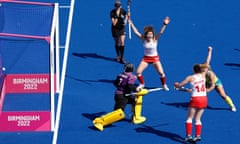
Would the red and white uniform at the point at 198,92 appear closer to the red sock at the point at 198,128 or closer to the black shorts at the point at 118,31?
the red sock at the point at 198,128

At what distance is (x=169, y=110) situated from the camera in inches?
631

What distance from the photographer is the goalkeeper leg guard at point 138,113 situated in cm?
1507

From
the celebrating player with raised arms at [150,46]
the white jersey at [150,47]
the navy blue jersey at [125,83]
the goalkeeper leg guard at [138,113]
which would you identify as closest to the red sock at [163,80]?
the celebrating player with raised arms at [150,46]

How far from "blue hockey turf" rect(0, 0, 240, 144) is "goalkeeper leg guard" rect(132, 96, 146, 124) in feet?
0.45

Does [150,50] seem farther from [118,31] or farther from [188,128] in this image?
[188,128]

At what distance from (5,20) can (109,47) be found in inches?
175

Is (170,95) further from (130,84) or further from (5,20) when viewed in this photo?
(5,20)

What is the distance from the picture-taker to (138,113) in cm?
1522

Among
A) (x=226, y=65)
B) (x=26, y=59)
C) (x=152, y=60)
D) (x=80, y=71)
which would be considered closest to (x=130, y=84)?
(x=152, y=60)

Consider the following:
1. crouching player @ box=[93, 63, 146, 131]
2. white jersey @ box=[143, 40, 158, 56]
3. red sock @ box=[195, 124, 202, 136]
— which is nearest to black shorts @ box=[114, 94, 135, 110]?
crouching player @ box=[93, 63, 146, 131]

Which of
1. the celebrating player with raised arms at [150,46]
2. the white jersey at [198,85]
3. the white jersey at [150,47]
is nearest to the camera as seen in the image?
the white jersey at [198,85]

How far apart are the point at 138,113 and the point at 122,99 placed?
0.64 m

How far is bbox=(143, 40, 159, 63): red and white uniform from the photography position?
15.9m

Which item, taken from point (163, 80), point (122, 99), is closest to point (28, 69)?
point (122, 99)
